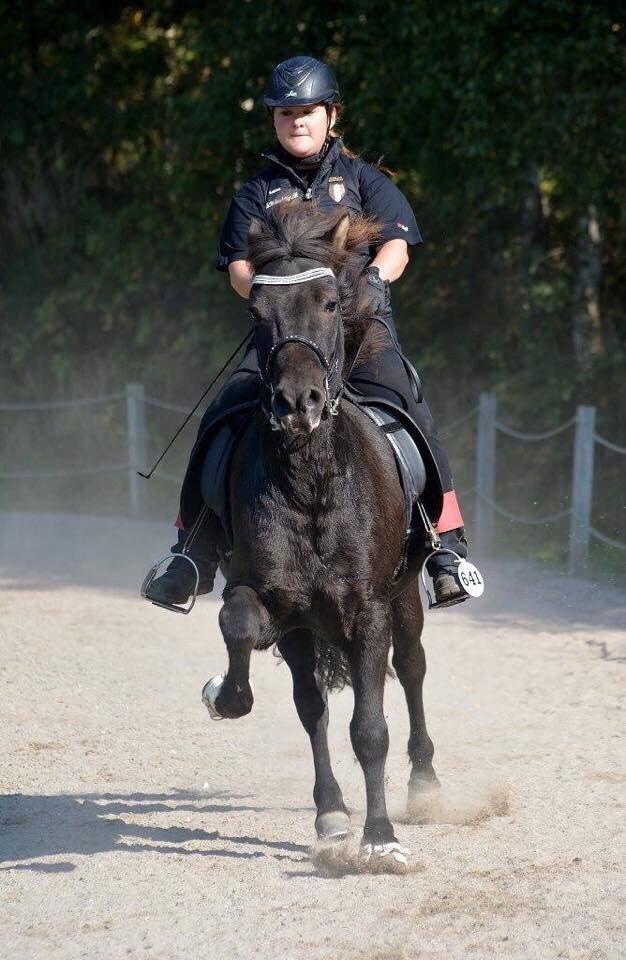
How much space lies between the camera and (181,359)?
19.0 metres

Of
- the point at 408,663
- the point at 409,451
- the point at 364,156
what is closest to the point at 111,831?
the point at 408,663

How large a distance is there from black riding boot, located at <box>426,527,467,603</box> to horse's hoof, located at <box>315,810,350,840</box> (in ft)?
3.44

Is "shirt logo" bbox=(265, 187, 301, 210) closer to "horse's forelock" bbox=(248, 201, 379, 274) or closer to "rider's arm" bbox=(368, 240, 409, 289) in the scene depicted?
"horse's forelock" bbox=(248, 201, 379, 274)

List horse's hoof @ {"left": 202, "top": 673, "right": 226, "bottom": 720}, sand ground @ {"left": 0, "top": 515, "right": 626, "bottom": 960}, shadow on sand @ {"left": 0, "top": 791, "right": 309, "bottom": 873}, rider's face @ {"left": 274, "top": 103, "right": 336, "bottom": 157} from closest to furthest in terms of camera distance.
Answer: sand ground @ {"left": 0, "top": 515, "right": 626, "bottom": 960} → horse's hoof @ {"left": 202, "top": 673, "right": 226, "bottom": 720} → shadow on sand @ {"left": 0, "top": 791, "right": 309, "bottom": 873} → rider's face @ {"left": 274, "top": 103, "right": 336, "bottom": 157}

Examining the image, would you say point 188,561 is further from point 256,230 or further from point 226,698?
point 256,230

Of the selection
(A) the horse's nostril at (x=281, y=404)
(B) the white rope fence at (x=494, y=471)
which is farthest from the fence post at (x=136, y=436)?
(A) the horse's nostril at (x=281, y=404)

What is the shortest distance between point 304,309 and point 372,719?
1.60 m

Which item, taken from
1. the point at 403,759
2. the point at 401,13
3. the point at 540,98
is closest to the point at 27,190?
the point at 401,13

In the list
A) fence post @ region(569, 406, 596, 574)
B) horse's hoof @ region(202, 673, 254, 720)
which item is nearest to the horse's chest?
horse's hoof @ region(202, 673, 254, 720)

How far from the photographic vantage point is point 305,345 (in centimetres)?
470

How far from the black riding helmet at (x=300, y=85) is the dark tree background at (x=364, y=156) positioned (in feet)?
26.4

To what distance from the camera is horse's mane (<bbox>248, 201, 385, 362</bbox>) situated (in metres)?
4.99

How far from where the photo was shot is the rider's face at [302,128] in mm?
5633

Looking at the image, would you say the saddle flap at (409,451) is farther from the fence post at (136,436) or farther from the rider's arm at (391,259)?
the fence post at (136,436)
